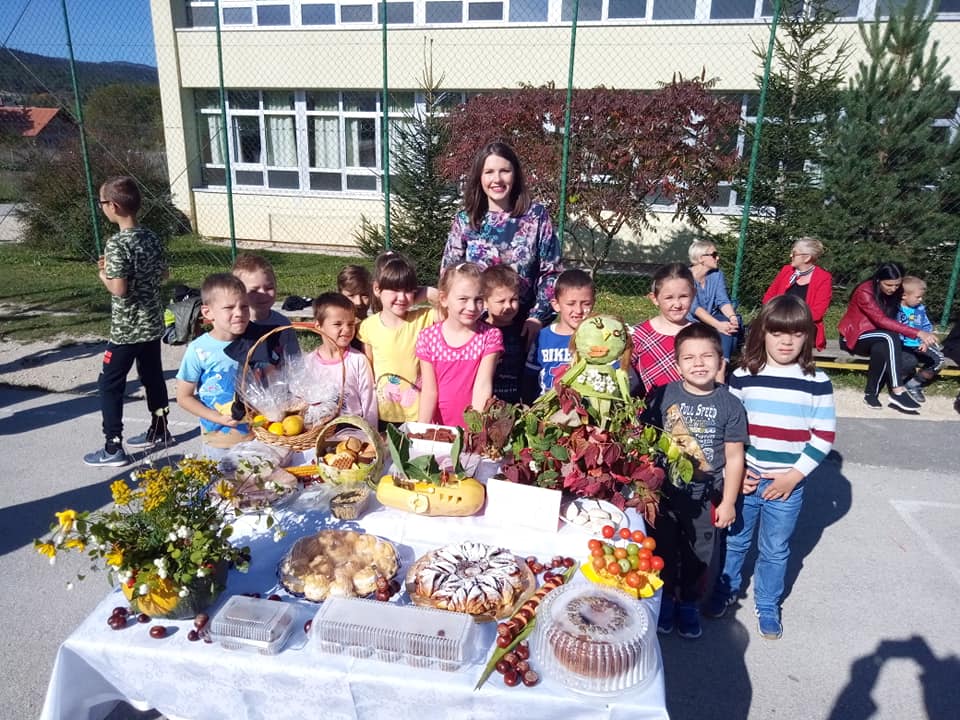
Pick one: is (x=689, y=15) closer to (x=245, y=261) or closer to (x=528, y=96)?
(x=528, y=96)

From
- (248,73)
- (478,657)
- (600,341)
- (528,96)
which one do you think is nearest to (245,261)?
(600,341)

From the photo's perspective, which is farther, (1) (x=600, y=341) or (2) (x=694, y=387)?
(2) (x=694, y=387)

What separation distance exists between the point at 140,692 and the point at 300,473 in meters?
0.86

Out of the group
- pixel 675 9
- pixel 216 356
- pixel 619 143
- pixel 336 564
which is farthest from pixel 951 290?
pixel 336 564

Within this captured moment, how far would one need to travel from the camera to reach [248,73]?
1305cm

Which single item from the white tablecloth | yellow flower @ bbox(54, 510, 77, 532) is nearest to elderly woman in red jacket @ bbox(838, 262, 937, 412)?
the white tablecloth

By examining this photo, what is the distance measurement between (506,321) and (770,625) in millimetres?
1830

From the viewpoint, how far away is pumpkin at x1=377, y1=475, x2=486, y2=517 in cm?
217

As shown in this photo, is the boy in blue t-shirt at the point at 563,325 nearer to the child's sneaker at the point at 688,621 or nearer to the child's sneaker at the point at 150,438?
the child's sneaker at the point at 688,621

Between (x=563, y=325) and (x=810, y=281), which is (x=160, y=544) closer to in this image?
(x=563, y=325)

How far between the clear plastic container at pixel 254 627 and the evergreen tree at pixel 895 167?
8.53m

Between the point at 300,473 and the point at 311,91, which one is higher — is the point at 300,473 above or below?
below

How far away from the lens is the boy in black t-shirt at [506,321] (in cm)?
322

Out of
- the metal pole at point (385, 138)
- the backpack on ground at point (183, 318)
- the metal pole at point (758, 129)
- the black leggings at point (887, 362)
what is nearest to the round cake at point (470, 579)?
the backpack on ground at point (183, 318)
